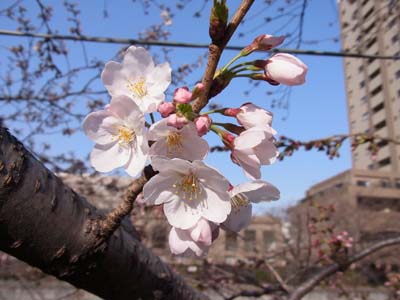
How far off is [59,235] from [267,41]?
0.60 metres

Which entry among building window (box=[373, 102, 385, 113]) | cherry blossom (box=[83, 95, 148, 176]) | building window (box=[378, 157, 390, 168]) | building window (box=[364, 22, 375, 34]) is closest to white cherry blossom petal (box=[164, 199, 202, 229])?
cherry blossom (box=[83, 95, 148, 176])

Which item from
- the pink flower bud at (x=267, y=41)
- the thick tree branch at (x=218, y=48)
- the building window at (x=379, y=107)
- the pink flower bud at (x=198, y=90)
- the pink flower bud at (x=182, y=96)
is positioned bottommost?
the pink flower bud at (x=182, y=96)

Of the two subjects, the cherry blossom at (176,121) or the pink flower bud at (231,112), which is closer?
the cherry blossom at (176,121)

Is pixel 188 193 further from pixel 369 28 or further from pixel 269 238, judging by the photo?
pixel 269 238

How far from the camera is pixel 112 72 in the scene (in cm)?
88

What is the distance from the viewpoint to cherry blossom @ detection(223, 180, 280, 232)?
80cm

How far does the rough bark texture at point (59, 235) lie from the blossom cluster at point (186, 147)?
4.8 inches

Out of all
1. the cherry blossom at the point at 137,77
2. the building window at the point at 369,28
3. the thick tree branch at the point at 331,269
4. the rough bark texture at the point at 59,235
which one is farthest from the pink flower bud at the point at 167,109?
the building window at the point at 369,28

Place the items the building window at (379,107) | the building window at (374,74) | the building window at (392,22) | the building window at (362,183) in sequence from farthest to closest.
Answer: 1. the building window at (374,74)
2. the building window at (379,107)
3. the building window at (362,183)
4. the building window at (392,22)

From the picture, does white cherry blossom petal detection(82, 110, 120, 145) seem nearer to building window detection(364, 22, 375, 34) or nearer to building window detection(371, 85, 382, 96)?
building window detection(364, 22, 375, 34)

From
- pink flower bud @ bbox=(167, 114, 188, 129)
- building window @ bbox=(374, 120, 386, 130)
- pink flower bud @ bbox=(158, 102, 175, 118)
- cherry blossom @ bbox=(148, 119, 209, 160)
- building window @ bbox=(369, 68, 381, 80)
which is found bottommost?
cherry blossom @ bbox=(148, 119, 209, 160)

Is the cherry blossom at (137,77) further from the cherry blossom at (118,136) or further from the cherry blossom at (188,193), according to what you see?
the cherry blossom at (188,193)

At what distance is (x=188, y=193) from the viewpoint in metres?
0.86

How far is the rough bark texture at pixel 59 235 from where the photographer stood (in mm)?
763
